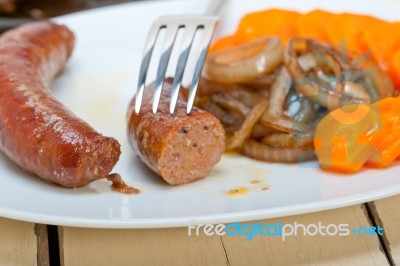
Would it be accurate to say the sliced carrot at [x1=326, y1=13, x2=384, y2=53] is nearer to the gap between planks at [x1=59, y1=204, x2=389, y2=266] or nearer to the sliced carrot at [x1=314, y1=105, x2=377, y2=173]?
the sliced carrot at [x1=314, y1=105, x2=377, y2=173]

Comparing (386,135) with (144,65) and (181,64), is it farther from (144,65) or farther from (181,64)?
(144,65)

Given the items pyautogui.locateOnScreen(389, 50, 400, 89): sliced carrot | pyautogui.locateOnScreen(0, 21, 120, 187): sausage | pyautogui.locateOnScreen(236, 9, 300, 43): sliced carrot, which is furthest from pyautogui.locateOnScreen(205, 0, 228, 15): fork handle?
pyautogui.locateOnScreen(0, 21, 120, 187): sausage

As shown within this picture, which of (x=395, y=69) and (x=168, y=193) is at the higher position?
(x=395, y=69)

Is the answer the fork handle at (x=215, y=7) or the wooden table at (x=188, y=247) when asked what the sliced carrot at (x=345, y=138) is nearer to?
the wooden table at (x=188, y=247)

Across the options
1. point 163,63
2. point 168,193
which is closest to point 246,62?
point 163,63

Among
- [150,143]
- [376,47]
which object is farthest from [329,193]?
[376,47]

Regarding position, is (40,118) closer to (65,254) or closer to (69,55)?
(65,254)

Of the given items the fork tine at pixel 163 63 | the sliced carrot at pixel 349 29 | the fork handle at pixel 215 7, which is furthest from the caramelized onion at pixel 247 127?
the fork handle at pixel 215 7

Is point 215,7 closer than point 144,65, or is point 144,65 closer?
point 144,65
